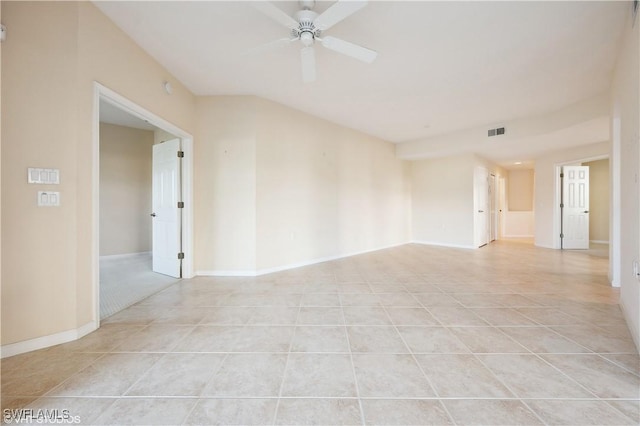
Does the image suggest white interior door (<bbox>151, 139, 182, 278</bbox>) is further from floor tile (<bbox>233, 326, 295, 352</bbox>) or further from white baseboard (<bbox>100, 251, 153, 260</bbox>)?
floor tile (<bbox>233, 326, 295, 352</bbox>)

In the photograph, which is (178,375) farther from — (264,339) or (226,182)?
(226,182)

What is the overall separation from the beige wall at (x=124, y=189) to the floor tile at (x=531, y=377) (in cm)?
661

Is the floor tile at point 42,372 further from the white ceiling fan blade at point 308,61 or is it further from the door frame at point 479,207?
the door frame at point 479,207

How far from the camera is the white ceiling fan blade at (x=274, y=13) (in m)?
1.70

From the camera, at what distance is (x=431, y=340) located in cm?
192

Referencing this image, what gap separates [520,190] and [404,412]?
1031 cm

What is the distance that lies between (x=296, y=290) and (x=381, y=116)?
345 cm

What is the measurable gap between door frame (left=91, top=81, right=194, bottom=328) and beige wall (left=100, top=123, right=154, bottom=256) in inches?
115

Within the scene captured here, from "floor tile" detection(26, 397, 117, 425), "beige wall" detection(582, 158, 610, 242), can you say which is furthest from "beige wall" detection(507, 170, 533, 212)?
"floor tile" detection(26, 397, 117, 425)

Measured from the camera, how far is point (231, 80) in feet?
10.8

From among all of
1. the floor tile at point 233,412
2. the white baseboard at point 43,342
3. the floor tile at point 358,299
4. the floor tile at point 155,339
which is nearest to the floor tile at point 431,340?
the floor tile at point 358,299

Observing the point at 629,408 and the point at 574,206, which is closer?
the point at 629,408

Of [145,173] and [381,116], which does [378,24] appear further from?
[145,173]

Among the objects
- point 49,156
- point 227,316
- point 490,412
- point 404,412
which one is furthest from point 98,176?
point 490,412
